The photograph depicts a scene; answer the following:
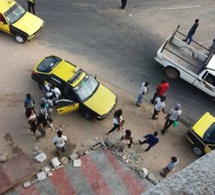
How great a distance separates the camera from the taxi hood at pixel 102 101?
12562 mm

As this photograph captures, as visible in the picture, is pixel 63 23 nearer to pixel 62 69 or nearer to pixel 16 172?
pixel 62 69

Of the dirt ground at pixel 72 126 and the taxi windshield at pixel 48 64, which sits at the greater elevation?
the taxi windshield at pixel 48 64

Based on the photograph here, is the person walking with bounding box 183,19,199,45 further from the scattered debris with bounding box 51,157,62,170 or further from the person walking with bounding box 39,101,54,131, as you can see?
the scattered debris with bounding box 51,157,62,170

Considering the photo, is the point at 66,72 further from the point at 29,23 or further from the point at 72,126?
the point at 29,23

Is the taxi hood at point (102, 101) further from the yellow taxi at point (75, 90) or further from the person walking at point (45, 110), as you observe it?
the person walking at point (45, 110)

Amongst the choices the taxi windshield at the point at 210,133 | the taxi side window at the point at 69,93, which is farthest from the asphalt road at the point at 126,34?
the taxi side window at the point at 69,93

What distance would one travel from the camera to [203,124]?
12.9 meters

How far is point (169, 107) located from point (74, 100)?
4324 mm

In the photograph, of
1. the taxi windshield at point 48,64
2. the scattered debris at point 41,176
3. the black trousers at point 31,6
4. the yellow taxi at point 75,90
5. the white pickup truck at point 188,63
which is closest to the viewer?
the scattered debris at point 41,176

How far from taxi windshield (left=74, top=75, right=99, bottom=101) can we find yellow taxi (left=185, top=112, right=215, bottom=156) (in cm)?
409

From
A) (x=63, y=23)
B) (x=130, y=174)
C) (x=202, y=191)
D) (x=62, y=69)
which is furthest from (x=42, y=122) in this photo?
(x=202, y=191)

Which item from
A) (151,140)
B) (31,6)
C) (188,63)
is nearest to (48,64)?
(31,6)

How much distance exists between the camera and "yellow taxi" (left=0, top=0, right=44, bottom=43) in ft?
49.3

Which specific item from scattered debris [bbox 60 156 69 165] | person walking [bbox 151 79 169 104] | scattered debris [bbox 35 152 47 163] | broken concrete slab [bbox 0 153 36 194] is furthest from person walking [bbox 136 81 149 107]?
broken concrete slab [bbox 0 153 36 194]
